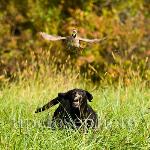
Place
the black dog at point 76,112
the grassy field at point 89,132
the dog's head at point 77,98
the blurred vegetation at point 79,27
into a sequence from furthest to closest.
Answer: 1. the blurred vegetation at point 79,27
2. the dog's head at point 77,98
3. the black dog at point 76,112
4. the grassy field at point 89,132

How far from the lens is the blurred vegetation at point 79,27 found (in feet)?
48.7

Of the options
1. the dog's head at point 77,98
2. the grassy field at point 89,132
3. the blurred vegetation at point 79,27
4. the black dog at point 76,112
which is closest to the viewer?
the grassy field at point 89,132

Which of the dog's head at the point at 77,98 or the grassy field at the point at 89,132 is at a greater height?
the dog's head at the point at 77,98

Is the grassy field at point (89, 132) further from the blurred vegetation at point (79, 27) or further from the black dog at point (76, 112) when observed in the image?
the blurred vegetation at point (79, 27)

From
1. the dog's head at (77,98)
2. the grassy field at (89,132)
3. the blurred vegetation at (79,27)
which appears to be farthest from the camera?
the blurred vegetation at (79,27)

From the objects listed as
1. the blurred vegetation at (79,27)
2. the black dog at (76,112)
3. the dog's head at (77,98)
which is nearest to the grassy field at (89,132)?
the black dog at (76,112)

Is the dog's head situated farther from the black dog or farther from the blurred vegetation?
the blurred vegetation

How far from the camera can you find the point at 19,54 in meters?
15.0

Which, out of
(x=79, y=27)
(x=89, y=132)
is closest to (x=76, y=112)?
(x=89, y=132)

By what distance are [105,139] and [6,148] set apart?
109 cm

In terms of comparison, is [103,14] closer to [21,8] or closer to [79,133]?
[21,8]

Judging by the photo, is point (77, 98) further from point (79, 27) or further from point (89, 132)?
point (79, 27)

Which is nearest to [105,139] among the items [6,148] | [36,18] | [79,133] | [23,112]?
[79,133]

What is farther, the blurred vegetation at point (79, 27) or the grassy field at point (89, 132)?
the blurred vegetation at point (79, 27)
